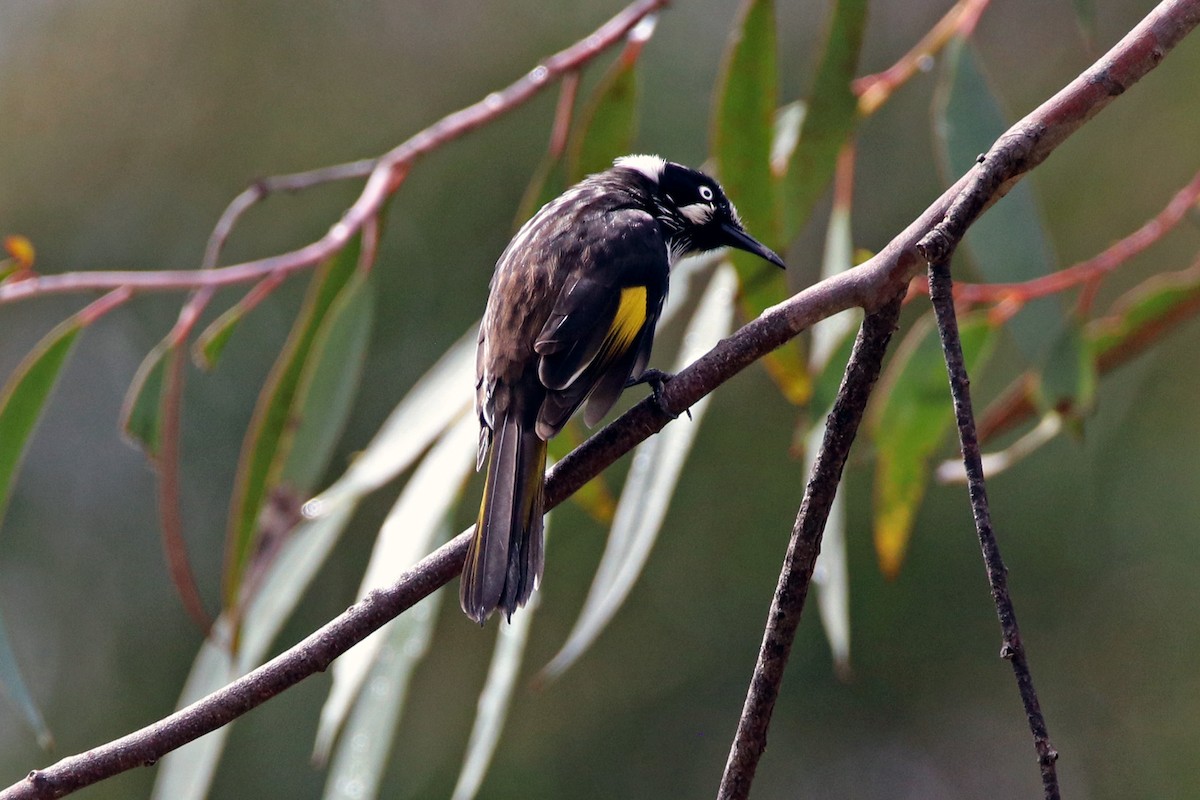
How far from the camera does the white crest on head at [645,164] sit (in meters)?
3.04

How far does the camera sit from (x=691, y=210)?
9.60 ft

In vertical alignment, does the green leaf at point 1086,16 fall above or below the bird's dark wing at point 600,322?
above

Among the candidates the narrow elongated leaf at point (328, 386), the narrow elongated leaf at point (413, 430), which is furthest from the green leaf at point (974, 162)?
the narrow elongated leaf at point (328, 386)

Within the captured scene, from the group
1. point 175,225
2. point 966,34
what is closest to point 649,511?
point 966,34

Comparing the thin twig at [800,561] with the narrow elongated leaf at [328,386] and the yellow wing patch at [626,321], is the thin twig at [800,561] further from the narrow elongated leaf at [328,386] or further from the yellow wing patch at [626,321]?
the narrow elongated leaf at [328,386]

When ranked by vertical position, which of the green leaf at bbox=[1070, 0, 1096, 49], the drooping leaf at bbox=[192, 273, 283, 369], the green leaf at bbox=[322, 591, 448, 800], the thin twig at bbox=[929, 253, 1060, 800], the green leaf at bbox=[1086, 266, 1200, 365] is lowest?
the thin twig at bbox=[929, 253, 1060, 800]

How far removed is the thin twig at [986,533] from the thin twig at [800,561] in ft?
0.30

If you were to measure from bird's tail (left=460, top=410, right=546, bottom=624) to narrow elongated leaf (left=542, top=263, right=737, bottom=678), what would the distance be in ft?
2.00

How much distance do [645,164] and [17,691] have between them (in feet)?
5.73

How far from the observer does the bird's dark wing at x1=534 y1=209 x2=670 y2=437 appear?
84.9 inches

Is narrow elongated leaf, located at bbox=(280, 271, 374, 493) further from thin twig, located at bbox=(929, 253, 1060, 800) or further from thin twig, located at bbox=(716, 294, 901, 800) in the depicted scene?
thin twig, located at bbox=(929, 253, 1060, 800)

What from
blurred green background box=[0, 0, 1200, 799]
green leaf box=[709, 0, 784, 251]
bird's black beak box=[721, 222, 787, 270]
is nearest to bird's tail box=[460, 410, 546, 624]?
bird's black beak box=[721, 222, 787, 270]

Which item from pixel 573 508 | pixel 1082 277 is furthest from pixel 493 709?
pixel 573 508

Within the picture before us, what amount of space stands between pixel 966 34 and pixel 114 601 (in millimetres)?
6301
